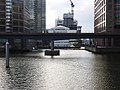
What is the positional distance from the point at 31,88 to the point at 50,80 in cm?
801

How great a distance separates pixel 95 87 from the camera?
143ft

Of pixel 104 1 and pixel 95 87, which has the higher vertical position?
pixel 104 1

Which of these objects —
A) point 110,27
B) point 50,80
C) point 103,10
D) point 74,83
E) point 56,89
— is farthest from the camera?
point 103,10

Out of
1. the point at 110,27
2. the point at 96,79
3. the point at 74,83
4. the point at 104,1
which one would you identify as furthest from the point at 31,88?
the point at 104,1

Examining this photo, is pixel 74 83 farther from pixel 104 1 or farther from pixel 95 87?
pixel 104 1

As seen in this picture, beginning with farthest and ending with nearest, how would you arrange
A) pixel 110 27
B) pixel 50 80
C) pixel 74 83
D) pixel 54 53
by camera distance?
pixel 110 27, pixel 54 53, pixel 50 80, pixel 74 83

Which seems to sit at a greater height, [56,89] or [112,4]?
[112,4]

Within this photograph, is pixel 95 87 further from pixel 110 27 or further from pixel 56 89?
pixel 110 27

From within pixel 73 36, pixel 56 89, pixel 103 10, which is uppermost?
pixel 103 10

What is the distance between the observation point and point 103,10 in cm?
19475

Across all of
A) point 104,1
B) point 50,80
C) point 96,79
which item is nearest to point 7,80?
point 50,80

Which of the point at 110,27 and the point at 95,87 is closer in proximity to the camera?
the point at 95,87

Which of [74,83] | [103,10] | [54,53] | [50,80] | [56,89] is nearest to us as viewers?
[56,89]

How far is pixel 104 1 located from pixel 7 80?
149512mm
